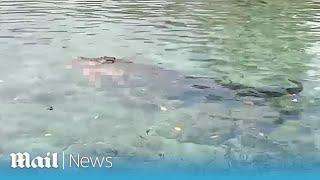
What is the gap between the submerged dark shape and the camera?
36.0 ft

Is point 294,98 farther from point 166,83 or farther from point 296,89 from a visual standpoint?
point 166,83

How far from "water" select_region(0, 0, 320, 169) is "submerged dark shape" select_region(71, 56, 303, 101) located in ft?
0.83

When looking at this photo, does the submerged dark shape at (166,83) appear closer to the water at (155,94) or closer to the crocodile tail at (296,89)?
the crocodile tail at (296,89)

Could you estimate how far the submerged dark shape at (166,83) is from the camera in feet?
36.0

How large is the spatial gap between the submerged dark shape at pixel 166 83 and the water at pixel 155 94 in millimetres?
254

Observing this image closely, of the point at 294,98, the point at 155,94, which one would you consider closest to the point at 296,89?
the point at 294,98

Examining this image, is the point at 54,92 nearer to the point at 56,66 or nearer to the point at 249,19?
the point at 56,66

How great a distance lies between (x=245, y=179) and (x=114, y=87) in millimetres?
4819

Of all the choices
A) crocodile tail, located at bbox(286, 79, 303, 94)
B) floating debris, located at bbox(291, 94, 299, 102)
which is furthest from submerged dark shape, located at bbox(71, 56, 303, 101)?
floating debris, located at bbox(291, 94, 299, 102)

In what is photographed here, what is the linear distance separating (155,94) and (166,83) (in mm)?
740

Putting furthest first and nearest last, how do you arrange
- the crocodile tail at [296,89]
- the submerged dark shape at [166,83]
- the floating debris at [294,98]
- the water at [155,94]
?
the crocodile tail at [296,89] → the submerged dark shape at [166,83] → the floating debris at [294,98] → the water at [155,94]

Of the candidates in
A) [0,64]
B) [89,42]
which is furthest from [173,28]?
[0,64]

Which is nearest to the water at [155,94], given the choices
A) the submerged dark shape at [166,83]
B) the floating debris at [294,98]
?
the floating debris at [294,98]

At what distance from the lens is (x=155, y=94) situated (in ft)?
35.6
